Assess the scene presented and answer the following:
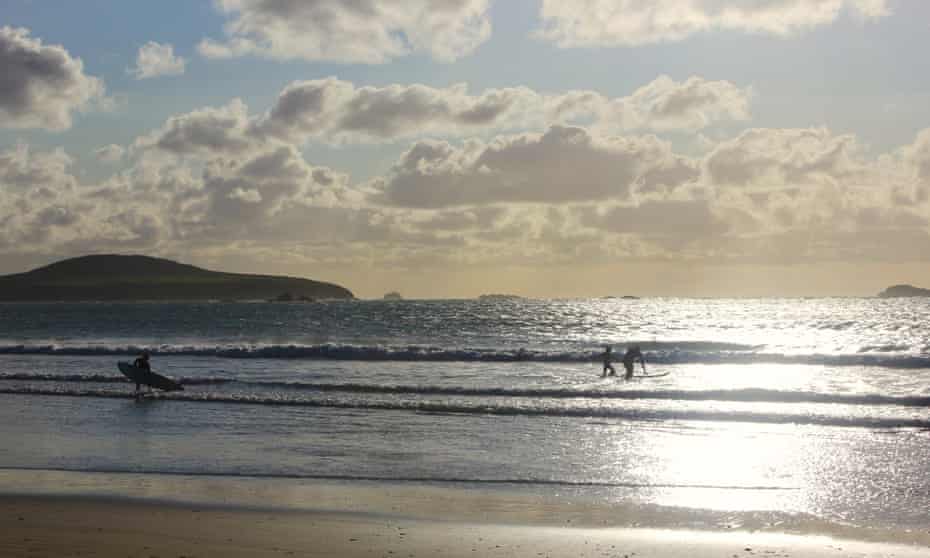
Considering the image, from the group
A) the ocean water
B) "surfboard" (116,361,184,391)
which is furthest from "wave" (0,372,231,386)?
"surfboard" (116,361,184,391)

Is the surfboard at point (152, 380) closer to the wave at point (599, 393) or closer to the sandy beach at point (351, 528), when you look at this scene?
the wave at point (599, 393)

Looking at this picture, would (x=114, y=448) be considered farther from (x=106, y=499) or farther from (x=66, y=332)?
(x=66, y=332)

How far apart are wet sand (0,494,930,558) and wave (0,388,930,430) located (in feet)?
40.6

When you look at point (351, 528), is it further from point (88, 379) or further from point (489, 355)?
point (489, 355)

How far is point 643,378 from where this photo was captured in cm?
3919

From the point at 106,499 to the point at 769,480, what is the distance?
35.8ft

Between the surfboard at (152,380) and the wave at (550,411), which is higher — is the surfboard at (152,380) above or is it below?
above

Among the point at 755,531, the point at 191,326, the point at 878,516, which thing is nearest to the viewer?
the point at 755,531

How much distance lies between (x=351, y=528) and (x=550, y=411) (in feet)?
47.0

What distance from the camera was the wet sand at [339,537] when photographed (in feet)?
37.1

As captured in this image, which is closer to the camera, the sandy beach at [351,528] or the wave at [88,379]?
the sandy beach at [351,528]

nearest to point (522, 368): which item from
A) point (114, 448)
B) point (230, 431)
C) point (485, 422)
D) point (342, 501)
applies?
point (485, 422)

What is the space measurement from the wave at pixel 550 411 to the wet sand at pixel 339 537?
12371mm

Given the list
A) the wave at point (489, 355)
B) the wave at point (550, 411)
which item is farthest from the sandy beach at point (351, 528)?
the wave at point (489, 355)
